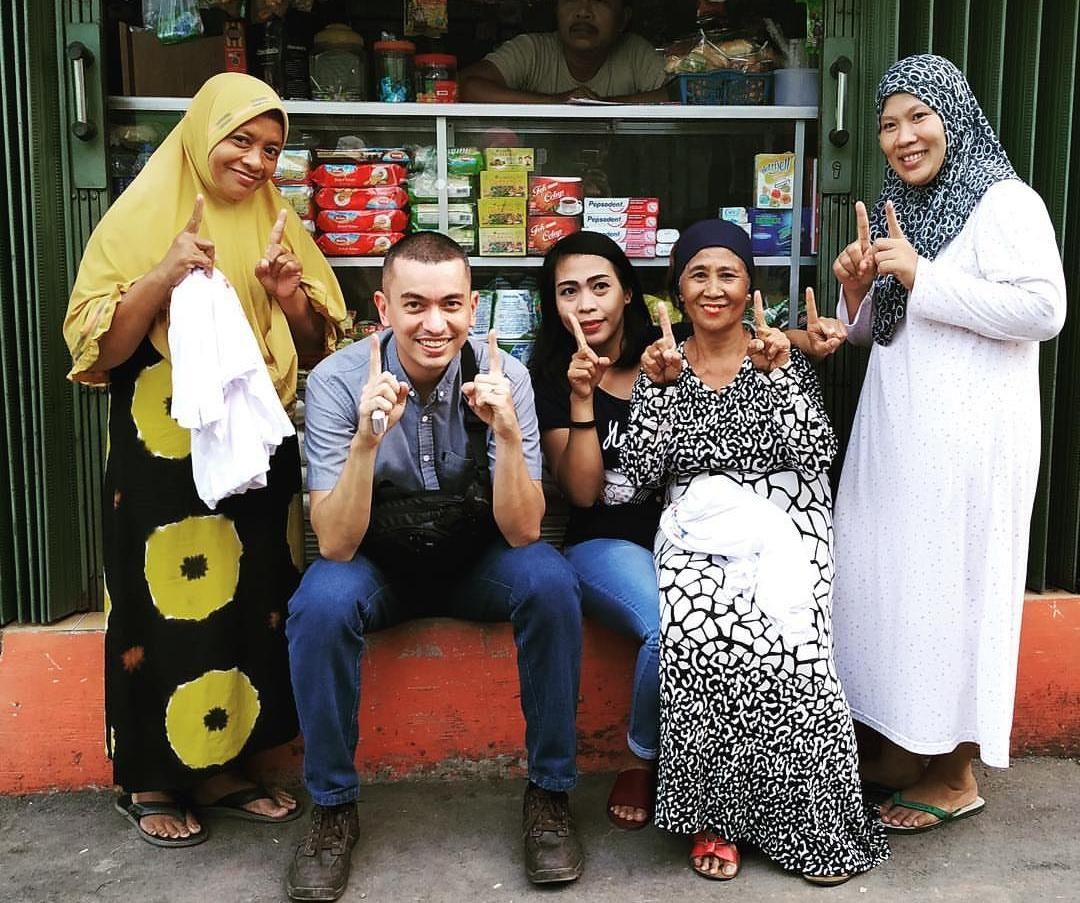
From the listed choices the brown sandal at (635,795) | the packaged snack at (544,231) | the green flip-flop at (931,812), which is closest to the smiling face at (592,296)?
the packaged snack at (544,231)

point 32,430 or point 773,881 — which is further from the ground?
point 32,430

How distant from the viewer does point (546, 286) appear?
3.15 m

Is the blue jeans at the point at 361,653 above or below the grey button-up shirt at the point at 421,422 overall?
below

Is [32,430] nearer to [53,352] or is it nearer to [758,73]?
[53,352]

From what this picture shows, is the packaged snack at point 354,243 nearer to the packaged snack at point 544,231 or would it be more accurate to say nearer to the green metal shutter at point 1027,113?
the packaged snack at point 544,231

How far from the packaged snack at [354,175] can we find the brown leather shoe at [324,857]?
183cm

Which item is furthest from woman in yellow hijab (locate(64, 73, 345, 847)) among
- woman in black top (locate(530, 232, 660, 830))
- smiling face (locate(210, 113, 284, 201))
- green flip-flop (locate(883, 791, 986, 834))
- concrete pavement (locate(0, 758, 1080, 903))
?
green flip-flop (locate(883, 791, 986, 834))

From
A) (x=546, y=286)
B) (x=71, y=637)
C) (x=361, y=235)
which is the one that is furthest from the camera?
(x=361, y=235)

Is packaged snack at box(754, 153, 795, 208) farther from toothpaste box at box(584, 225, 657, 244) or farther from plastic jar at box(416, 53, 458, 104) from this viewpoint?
plastic jar at box(416, 53, 458, 104)

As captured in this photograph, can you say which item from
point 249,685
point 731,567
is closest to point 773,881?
point 731,567

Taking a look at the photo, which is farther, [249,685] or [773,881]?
[249,685]

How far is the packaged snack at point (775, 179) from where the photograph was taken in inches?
137

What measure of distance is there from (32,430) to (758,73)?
7.85ft

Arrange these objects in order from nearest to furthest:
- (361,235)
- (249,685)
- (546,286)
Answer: (249,685) < (546,286) < (361,235)
